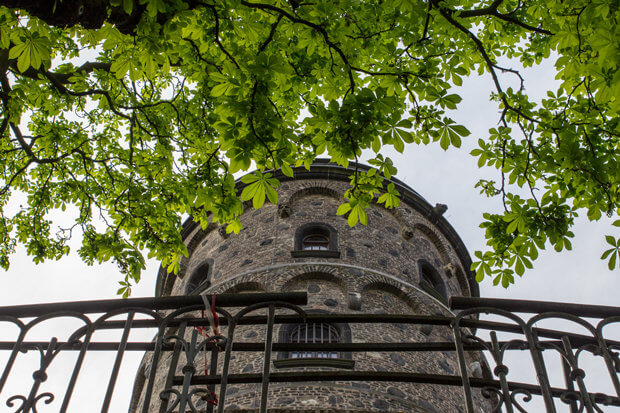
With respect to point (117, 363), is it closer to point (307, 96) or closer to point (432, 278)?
point (307, 96)

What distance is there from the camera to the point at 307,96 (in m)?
A: 6.09

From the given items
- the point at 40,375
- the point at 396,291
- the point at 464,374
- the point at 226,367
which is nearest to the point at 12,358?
the point at 40,375

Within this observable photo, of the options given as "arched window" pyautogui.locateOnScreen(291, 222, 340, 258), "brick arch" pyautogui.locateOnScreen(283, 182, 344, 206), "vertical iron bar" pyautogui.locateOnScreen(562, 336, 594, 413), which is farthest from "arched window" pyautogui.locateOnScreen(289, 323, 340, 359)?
"vertical iron bar" pyautogui.locateOnScreen(562, 336, 594, 413)

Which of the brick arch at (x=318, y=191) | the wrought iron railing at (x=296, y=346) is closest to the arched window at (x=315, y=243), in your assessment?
the brick arch at (x=318, y=191)

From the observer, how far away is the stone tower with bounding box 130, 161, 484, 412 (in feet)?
32.7

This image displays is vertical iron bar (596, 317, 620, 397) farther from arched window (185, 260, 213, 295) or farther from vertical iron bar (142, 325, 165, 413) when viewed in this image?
arched window (185, 260, 213, 295)

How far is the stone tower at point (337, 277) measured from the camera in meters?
9.97

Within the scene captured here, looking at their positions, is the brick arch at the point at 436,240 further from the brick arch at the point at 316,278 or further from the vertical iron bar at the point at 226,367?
the vertical iron bar at the point at 226,367

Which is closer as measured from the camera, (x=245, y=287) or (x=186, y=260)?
(x=245, y=287)

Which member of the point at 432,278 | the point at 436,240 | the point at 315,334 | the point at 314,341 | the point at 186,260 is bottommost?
the point at 314,341

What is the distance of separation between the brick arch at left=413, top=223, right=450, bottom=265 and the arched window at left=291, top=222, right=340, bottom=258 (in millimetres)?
3319

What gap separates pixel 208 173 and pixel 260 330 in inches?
236

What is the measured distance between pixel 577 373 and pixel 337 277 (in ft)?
32.3

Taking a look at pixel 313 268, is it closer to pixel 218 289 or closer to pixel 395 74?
pixel 218 289
